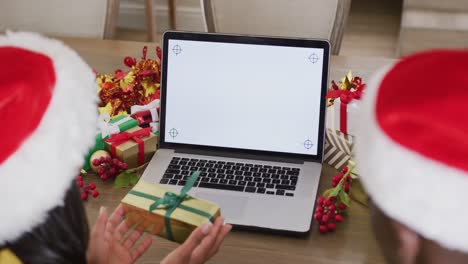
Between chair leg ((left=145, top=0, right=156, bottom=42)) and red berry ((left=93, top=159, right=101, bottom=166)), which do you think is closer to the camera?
red berry ((left=93, top=159, right=101, bottom=166))

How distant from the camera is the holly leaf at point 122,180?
3.59ft

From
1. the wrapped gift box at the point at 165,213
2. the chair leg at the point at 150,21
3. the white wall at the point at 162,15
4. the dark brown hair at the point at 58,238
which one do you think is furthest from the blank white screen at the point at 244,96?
the white wall at the point at 162,15

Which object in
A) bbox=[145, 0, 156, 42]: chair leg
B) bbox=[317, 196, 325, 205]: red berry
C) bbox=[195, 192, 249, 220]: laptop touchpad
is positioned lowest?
bbox=[145, 0, 156, 42]: chair leg

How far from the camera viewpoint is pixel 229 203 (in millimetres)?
1031

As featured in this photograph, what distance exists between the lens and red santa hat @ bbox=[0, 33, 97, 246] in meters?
0.63

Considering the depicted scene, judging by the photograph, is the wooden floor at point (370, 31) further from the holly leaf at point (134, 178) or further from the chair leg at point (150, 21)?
the holly leaf at point (134, 178)

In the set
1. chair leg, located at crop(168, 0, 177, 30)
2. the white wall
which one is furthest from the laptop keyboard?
the white wall

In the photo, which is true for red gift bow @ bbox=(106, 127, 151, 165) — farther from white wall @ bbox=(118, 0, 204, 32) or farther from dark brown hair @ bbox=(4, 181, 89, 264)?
white wall @ bbox=(118, 0, 204, 32)

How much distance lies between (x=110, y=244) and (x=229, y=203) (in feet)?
0.72

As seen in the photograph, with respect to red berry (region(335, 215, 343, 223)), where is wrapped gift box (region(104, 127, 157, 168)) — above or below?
above

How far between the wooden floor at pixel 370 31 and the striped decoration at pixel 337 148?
202 centimetres

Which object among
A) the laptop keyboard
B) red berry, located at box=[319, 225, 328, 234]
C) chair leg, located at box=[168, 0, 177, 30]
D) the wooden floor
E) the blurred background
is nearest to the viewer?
red berry, located at box=[319, 225, 328, 234]

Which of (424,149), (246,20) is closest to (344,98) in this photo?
(424,149)

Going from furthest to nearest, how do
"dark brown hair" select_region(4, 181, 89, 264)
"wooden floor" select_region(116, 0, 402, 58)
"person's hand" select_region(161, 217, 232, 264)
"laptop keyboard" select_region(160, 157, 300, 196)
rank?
"wooden floor" select_region(116, 0, 402, 58) < "laptop keyboard" select_region(160, 157, 300, 196) < "person's hand" select_region(161, 217, 232, 264) < "dark brown hair" select_region(4, 181, 89, 264)
